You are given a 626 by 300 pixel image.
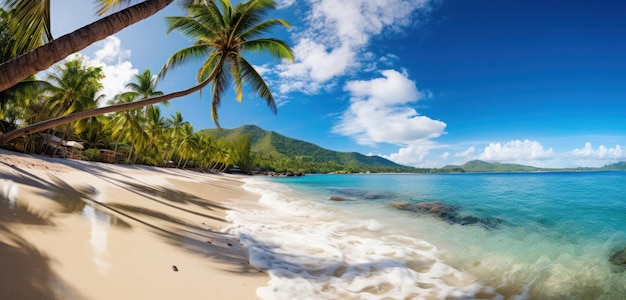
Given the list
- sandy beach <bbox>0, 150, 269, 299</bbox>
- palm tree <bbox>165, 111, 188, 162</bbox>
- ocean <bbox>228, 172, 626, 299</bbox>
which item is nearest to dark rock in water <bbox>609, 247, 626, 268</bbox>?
ocean <bbox>228, 172, 626, 299</bbox>

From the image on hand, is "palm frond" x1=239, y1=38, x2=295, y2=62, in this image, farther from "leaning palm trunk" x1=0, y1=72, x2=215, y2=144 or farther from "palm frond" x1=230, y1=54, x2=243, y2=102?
"leaning palm trunk" x1=0, y1=72, x2=215, y2=144

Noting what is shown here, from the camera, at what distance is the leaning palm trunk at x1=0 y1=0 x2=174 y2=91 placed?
3061 mm

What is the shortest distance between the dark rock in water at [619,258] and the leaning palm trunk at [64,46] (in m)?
9.26

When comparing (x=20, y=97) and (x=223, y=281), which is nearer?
(x=223, y=281)

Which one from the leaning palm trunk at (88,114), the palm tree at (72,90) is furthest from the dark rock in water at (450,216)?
the palm tree at (72,90)

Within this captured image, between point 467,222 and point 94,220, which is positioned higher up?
point 94,220

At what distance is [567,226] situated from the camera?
8711 mm

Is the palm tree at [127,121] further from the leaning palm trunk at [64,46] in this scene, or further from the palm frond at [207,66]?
the leaning palm trunk at [64,46]

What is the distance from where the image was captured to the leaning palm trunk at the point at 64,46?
3.06 meters

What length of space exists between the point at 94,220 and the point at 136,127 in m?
25.7

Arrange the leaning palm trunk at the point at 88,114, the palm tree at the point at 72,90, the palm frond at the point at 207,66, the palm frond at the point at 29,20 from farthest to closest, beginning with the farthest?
the palm tree at the point at 72,90, the palm frond at the point at 207,66, the leaning palm trunk at the point at 88,114, the palm frond at the point at 29,20

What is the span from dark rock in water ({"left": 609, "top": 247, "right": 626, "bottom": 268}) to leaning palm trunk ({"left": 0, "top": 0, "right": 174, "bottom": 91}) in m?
9.26

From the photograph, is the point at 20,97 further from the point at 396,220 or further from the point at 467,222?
the point at 467,222

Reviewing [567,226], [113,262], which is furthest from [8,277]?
[567,226]
